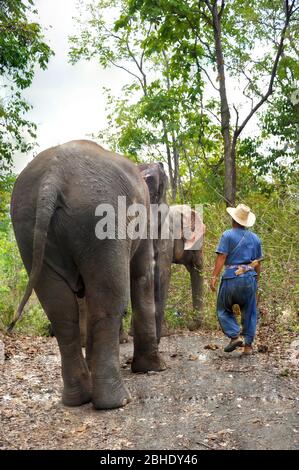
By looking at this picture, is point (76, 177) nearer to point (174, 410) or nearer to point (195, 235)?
point (174, 410)

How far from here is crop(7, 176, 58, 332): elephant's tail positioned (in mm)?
4770

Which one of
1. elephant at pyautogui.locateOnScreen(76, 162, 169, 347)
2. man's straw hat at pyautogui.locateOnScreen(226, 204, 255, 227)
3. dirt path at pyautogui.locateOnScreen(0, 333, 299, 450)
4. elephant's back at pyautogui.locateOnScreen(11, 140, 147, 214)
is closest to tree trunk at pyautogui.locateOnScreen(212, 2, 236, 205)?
elephant at pyautogui.locateOnScreen(76, 162, 169, 347)

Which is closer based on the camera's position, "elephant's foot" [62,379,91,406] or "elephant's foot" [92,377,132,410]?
"elephant's foot" [92,377,132,410]

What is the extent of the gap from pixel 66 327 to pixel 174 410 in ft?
3.61

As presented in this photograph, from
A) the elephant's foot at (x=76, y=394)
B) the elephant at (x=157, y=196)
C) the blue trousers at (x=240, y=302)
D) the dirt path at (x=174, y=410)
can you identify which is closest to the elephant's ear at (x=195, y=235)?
the elephant at (x=157, y=196)

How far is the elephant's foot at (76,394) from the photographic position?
209 inches

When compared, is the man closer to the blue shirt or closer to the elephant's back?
the blue shirt

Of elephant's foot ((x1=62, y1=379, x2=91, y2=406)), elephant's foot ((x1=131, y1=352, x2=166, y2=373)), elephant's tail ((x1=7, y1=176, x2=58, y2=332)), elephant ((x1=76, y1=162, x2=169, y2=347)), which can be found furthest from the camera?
elephant ((x1=76, y1=162, x2=169, y2=347))

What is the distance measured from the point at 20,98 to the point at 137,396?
1186cm

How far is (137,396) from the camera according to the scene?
562 cm

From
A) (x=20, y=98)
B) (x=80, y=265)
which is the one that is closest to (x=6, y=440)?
(x=80, y=265)

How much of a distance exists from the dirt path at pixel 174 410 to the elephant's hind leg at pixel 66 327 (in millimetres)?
158

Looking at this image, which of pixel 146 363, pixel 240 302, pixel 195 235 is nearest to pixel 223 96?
pixel 195 235

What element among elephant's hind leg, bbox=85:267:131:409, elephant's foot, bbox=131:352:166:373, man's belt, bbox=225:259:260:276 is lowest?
elephant's foot, bbox=131:352:166:373
